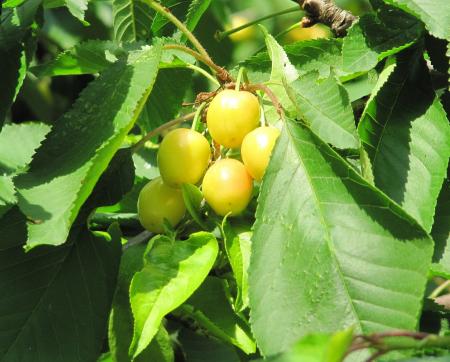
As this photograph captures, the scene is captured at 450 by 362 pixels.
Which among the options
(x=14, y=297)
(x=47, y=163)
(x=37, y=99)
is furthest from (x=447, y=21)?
(x=37, y=99)

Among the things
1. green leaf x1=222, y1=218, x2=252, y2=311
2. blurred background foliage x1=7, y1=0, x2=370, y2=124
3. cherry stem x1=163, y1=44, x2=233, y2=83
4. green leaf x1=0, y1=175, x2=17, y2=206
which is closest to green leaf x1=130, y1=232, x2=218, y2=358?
green leaf x1=222, y1=218, x2=252, y2=311

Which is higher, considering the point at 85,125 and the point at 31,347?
the point at 85,125

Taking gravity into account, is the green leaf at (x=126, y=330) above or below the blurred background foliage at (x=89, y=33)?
above

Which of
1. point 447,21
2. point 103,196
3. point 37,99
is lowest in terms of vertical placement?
point 37,99

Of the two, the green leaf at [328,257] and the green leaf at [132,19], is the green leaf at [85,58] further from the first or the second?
the green leaf at [328,257]

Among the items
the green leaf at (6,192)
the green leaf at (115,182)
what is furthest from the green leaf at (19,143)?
the green leaf at (115,182)

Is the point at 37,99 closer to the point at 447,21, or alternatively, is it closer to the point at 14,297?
the point at 14,297
